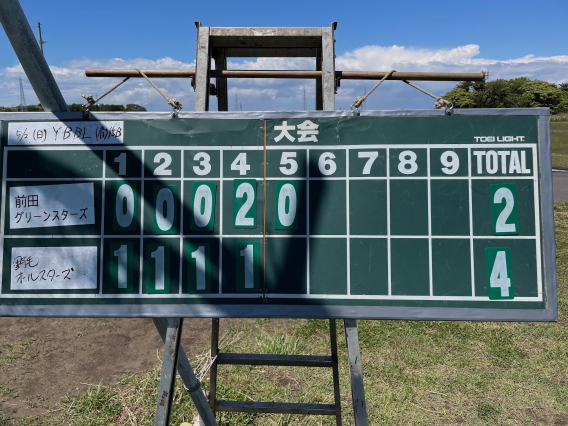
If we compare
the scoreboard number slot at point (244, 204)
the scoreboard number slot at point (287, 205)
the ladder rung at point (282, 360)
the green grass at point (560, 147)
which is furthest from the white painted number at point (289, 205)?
the green grass at point (560, 147)

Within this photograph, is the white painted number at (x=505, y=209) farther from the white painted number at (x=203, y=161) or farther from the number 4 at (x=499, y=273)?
the white painted number at (x=203, y=161)

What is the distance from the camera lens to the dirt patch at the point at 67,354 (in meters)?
3.68

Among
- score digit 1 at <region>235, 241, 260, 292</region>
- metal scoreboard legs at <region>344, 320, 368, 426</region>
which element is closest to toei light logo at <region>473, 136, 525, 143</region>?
metal scoreboard legs at <region>344, 320, 368, 426</region>

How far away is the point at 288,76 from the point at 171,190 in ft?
3.27

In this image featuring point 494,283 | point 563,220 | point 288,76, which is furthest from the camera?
point 563,220

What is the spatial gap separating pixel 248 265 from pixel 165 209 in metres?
0.46

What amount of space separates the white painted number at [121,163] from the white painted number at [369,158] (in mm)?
1073

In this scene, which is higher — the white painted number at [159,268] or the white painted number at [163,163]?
the white painted number at [163,163]

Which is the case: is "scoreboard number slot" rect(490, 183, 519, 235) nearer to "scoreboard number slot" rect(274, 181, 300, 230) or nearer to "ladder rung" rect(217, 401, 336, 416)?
"scoreboard number slot" rect(274, 181, 300, 230)

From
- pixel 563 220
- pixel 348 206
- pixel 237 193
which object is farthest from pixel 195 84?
pixel 563 220

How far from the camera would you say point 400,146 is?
1.84 m

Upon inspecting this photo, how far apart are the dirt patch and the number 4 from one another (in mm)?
3273

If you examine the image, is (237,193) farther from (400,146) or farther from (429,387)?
(429,387)

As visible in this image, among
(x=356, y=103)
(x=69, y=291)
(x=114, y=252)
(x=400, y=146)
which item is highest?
(x=356, y=103)
